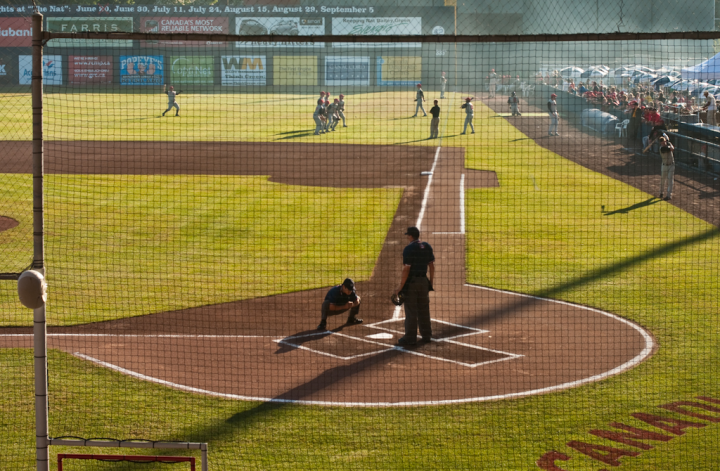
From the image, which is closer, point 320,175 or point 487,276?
point 487,276

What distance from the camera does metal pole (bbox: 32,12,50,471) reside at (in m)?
5.87

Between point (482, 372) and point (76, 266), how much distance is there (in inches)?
402

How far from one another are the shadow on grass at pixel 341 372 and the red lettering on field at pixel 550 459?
3.19 m

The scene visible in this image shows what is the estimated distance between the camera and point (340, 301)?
12977mm

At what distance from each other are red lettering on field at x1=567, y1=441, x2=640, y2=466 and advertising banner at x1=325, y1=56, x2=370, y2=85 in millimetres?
53431

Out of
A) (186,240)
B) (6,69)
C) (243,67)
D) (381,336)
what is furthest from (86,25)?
(381,336)

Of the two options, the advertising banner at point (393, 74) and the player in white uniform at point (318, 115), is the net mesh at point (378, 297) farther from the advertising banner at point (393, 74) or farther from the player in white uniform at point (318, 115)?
Result: the advertising banner at point (393, 74)

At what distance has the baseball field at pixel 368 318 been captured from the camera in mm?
9156

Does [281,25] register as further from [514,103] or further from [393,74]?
[514,103]

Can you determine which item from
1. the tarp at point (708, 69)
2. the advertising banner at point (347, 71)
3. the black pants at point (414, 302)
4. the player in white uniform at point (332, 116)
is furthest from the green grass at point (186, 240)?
the advertising banner at point (347, 71)

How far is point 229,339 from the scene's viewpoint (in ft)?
41.0

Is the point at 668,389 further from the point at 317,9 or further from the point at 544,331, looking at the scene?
the point at 317,9

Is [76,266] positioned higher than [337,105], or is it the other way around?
[337,105]

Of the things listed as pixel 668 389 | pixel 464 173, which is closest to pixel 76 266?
pixel 668 389
